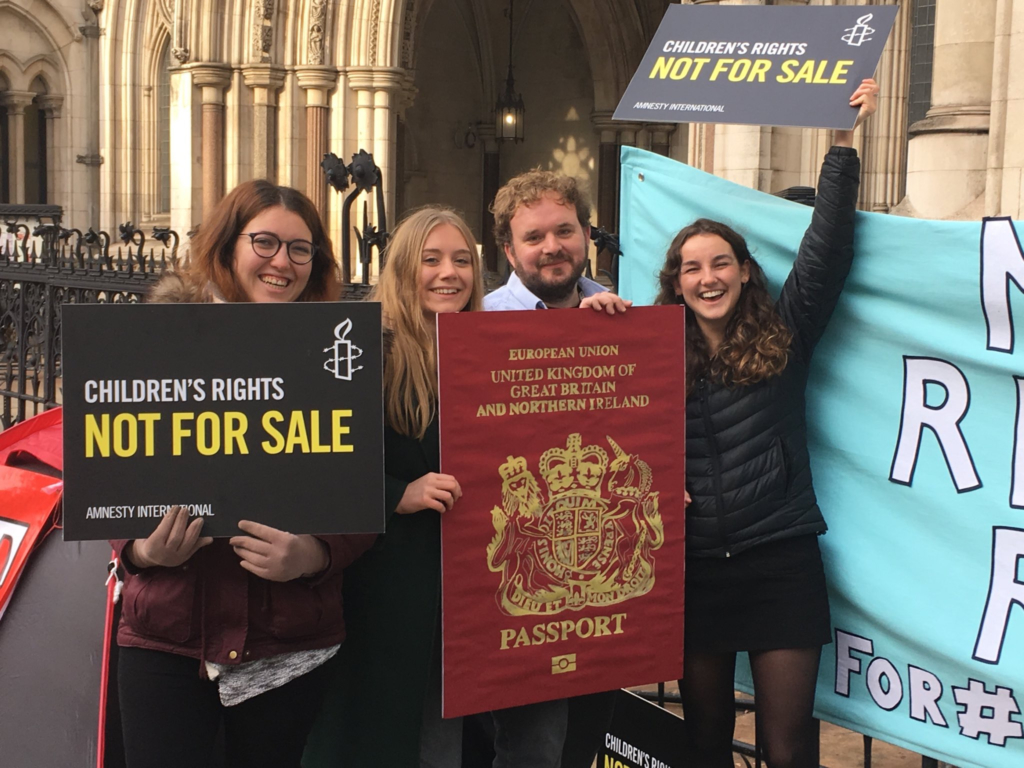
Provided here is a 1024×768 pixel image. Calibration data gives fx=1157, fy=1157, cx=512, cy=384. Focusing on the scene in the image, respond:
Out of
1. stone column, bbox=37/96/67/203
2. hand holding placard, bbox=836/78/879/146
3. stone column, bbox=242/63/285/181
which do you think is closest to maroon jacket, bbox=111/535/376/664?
hand holding placard, bbox=836/78/879/146

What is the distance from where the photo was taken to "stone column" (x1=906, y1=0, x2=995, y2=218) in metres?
5.82

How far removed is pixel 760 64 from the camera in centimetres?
304

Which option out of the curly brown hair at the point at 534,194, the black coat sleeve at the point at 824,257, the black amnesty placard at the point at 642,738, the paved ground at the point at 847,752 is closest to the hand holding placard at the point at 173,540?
the curly brown hair at the point at 534,194

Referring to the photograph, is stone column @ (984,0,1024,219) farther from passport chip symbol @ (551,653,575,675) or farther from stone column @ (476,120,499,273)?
stone column @ (476,120,499,273)

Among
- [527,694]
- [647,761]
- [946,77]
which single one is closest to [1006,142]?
[946,77]

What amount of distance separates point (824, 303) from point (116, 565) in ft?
5.88

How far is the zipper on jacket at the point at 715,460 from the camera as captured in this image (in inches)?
110

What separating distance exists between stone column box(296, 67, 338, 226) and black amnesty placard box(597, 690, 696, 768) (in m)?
12.8

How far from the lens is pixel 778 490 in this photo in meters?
2.78

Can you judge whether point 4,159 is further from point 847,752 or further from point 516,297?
point 516,297

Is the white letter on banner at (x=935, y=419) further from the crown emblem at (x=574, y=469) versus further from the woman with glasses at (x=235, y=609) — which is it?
the woman with glasses at (x=235, y=609)

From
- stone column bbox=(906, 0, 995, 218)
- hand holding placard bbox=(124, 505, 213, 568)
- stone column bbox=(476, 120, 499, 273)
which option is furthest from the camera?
stone column bbox=(476, 120, 499, 273)

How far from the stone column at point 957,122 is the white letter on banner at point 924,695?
3538mm

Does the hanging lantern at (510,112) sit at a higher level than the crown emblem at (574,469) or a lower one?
higher
